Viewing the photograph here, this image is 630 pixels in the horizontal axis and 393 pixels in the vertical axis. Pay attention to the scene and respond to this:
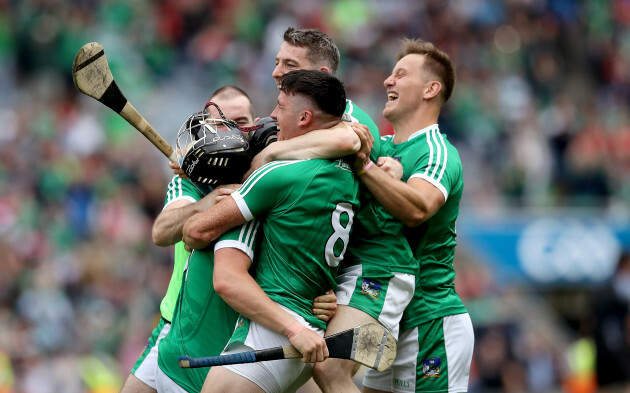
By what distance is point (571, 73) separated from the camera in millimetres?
18469

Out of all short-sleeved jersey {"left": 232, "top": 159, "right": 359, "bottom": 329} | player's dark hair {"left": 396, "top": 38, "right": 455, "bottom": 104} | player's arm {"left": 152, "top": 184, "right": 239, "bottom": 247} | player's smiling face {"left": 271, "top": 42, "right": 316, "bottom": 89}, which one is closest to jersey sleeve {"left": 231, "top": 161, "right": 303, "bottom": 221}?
short-sleeved jersey {"left": 232, "top": 159, "right": 359, "bottom": 329}

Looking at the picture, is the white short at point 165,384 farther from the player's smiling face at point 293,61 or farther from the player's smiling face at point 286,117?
the player's smiling face at point 293,61

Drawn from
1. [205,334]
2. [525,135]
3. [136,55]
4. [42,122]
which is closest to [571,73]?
[525,135]

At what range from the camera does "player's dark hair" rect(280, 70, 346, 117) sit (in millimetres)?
5273

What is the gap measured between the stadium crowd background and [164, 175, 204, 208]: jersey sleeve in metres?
6.00

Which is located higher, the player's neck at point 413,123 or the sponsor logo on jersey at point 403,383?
the player's neck at point 413,123

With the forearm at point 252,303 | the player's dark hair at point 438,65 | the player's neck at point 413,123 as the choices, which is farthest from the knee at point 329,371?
the player's dark hair at point 438,65

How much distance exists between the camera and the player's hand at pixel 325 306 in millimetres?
5305

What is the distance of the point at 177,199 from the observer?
598 cm

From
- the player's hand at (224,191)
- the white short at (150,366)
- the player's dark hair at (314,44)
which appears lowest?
the white short at (150,366)

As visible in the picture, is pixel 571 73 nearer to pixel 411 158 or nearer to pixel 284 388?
pixel 411 158

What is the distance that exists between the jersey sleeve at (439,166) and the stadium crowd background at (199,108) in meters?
6.06

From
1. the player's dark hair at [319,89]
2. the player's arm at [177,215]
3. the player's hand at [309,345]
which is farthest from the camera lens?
the player's arm at [177,215]

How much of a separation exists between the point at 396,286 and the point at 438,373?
2.74 feet
